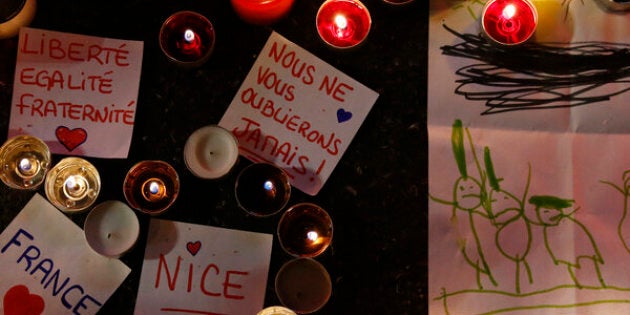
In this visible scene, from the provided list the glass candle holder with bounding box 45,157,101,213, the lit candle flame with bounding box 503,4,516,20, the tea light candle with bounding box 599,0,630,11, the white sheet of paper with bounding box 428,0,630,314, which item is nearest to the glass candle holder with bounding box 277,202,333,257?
the white sheet of paper with bounding box 428,0,630,314

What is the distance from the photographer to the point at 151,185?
2.35 feet

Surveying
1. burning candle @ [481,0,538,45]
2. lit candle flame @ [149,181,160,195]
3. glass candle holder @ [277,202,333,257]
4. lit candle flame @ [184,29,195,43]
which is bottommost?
glass candle holder @ [277,202,333,257]

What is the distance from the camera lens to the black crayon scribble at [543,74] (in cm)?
74

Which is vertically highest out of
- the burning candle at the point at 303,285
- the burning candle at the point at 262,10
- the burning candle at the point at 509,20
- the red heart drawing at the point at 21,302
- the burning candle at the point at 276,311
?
the burning candle at the point at 509,20

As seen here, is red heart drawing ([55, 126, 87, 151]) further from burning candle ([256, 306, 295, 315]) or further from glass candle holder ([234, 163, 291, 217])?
burning candle ([256, 306, 295, 315])

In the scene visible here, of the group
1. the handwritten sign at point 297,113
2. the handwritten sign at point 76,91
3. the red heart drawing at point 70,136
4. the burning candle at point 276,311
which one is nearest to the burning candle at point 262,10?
the handwritten sign at point 297,113

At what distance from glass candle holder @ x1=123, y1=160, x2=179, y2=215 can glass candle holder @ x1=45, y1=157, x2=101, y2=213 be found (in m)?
0.04

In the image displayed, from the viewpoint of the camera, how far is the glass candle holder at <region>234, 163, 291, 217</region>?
72 cm

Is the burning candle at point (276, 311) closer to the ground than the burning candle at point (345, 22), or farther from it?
closer to the ground

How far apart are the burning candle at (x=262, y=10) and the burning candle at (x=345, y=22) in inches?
1.9

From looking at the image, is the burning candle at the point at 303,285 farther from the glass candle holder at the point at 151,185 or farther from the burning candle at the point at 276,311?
the glass candle holder at the point at 151,185

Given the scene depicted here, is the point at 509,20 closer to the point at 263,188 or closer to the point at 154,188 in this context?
the point at 263,188

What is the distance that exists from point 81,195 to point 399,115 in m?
0.41

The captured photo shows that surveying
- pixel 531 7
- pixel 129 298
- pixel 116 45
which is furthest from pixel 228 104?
pixel 531 7
